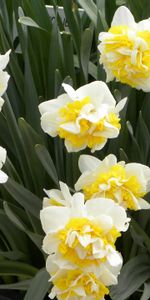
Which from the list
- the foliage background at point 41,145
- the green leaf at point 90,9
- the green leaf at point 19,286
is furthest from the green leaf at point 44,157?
the green leaf at point 90,9

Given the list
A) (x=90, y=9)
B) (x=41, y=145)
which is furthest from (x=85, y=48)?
(x=41, y=145)

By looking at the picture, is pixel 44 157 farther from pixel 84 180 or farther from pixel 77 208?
pixel 77 208

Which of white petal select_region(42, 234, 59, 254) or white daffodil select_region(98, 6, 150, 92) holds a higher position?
Result: white daffodil select_region(98, 6, 150, 92)

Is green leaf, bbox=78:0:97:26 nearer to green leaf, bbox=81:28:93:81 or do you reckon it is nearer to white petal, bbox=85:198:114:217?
green leaf, bbox=81:28:93:81

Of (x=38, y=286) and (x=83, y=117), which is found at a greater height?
(x=83, y=117)

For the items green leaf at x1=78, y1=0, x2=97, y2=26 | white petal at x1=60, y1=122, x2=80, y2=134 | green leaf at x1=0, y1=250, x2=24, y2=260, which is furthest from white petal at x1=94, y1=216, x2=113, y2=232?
green leaf at x1=78, y1=0, x2=97, y2=26

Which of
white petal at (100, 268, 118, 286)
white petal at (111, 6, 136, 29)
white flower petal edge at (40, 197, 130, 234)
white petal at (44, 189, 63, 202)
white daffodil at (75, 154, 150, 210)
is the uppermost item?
white petal at (111, 6, 136, 29)

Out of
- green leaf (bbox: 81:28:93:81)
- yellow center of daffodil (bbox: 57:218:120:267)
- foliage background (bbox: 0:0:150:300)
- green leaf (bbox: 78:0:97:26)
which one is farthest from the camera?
green leaf (bbox: 78:0:97:26)

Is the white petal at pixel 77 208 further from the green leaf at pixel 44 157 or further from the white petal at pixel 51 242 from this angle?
the green leaf at pixel 44 157
